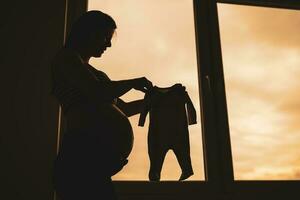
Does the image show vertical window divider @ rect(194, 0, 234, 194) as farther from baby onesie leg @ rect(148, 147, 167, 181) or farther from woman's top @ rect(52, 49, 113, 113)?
woman's top @ rect(52, 49, 113, 113)

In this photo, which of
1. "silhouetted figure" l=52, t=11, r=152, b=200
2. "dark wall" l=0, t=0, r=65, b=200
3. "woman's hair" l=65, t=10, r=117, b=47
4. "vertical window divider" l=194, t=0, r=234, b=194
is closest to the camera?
"silhouetted figure" l=52, t=11, r=152, b=200

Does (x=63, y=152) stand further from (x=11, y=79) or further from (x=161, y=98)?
(x=11, y=79)

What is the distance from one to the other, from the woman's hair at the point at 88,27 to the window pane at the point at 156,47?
31.3 inches

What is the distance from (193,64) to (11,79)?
93 cm

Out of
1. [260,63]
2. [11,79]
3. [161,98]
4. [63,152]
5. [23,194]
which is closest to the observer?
[63,152]

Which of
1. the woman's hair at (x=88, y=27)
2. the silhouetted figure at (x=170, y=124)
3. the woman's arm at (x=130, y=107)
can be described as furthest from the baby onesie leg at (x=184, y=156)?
the woman's hair at (x=88, y=27)

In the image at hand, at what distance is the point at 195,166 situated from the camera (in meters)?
1.64

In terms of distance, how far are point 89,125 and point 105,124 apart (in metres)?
0.04

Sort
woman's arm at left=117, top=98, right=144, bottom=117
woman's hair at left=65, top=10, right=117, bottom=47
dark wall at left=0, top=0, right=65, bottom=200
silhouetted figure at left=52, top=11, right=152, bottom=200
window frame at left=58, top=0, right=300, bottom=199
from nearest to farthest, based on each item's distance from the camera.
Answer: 1. silhouetted figure at left=52, top=11, right=152, bottom=200
2. woman's hair at left=65, top=10, right=117, bottom=47
3. woman's arm at left=117, top=98, right=144, bottom=117
4. dark wall at left=0, top=0, right=65, bottom=200
5. window frame at left=58, top=0, right=300, bottom=199

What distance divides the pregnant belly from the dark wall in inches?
26.6

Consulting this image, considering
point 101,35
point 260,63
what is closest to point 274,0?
point 260,63

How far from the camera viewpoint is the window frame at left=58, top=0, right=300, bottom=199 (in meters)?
1.51

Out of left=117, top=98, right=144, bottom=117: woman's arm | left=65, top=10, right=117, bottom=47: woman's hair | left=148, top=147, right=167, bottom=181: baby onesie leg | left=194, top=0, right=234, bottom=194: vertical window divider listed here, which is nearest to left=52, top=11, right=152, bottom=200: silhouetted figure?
left=65, top=10, right=117, bottom=47: woman's hair

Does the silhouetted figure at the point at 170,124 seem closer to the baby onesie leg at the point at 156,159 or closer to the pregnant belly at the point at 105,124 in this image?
the baby onesie leg at the point at 156,159
